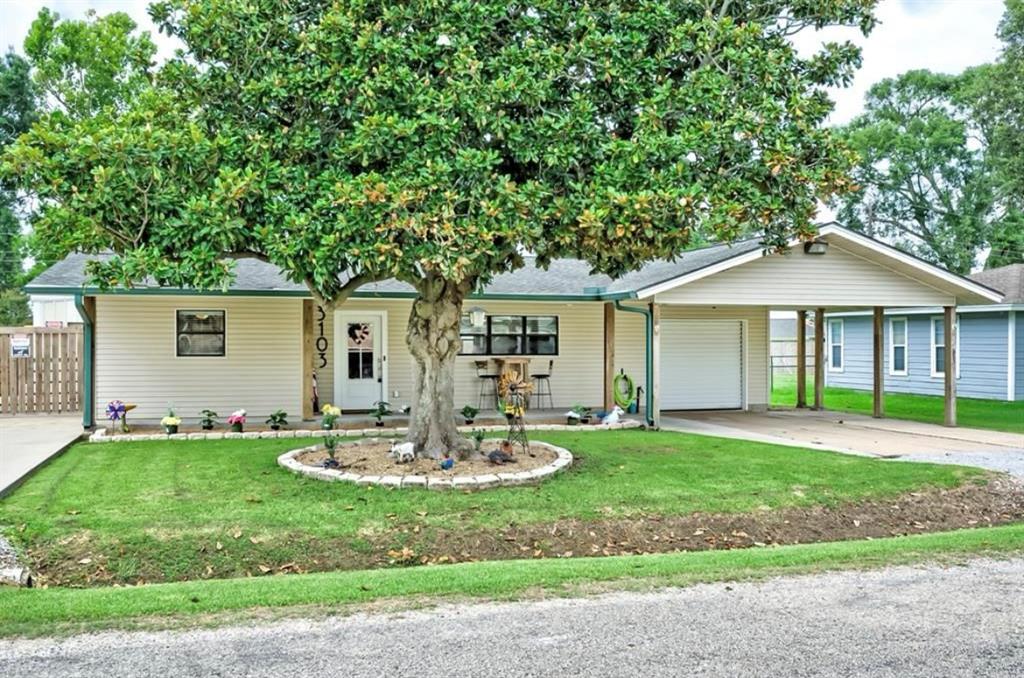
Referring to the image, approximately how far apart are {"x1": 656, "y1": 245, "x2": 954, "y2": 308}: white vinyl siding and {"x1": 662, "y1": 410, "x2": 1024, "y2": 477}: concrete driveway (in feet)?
6.70

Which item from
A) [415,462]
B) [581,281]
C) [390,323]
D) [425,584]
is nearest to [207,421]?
[390,323]

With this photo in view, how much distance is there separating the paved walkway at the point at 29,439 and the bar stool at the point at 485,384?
628cm

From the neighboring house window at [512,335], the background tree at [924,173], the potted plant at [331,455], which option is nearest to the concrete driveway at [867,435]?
the neighboring house window at [512,335]

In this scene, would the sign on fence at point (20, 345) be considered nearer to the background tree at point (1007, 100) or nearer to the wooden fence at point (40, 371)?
the wooden fence at point (40, 371)

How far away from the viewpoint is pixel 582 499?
6.89 m

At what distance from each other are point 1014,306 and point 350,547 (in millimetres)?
16832

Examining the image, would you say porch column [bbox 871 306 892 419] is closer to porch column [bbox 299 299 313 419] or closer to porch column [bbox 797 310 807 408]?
porch column [bbox 797 310 807 408]

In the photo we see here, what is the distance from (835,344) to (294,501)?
65.4 feet

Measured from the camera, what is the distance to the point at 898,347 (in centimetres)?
1998

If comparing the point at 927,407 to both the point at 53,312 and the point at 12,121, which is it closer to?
the point at 53,312

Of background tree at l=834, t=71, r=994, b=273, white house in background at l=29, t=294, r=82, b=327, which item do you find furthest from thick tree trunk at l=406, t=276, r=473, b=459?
background tree at l=834, t=71, r=994, b=273

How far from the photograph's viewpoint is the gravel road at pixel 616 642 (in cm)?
329

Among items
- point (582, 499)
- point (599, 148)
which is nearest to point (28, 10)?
point (599, 148)

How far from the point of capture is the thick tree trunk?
8180 millimetres
